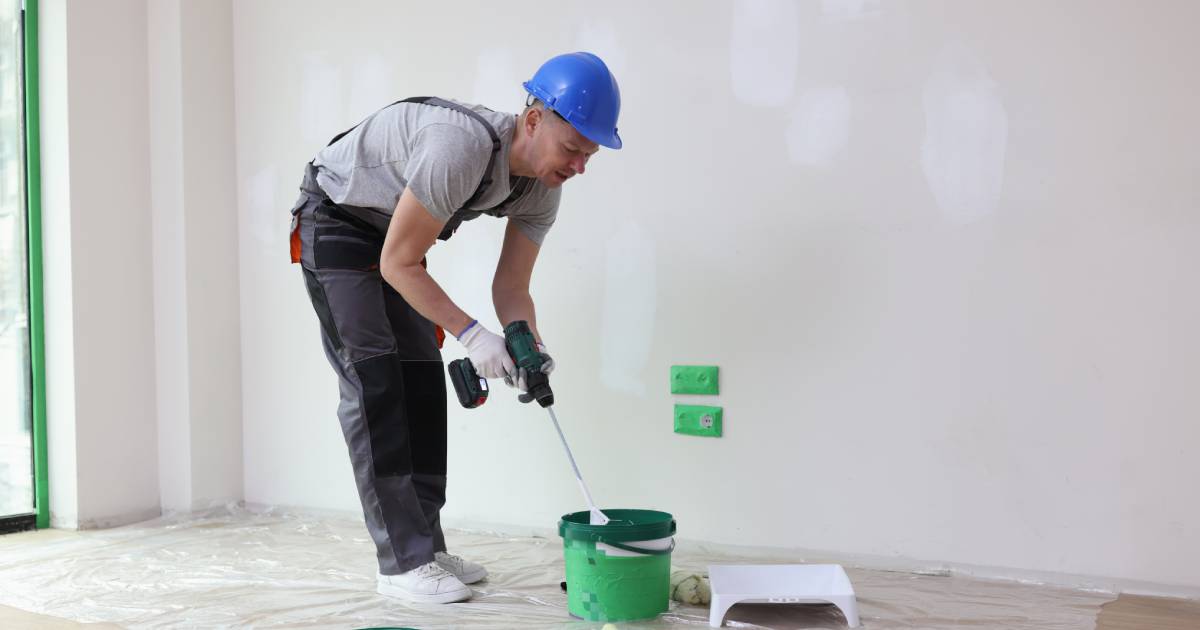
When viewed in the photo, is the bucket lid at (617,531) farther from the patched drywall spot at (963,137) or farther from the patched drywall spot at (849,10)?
the patched drywall spot at (849,10)

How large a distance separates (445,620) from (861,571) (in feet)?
3.36

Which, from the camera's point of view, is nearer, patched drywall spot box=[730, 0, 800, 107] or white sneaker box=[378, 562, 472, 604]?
white sneaker box=[378, 562, 472, 604]

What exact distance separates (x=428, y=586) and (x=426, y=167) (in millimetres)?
900

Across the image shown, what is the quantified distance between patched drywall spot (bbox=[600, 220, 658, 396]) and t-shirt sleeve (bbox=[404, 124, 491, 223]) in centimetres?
84

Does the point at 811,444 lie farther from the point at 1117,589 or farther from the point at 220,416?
the point at 220,416

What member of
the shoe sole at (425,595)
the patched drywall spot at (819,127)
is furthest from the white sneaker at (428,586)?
the patched drywall spot at (819,127)

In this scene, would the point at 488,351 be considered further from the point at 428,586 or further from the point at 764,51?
the point at 764,51

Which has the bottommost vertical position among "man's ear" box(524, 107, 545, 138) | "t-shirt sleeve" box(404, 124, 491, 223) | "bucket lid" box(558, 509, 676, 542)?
"bucket lid" box(558, 509, 676, 542)

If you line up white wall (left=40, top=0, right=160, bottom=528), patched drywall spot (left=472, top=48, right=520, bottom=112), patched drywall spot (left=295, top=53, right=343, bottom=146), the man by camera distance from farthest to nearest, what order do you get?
patched drywall spot (left=295, top=53, right=343, bottom=146)
white wall (left=40, top=0, right=160, bottom=528)
patched drywall spot (left=472, top=48, right=520, bottom=112)
the man

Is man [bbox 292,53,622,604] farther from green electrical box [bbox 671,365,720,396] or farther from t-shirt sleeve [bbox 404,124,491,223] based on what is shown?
green electrical box [bbox 671,365,720,396]

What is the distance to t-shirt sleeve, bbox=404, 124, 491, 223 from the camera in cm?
189

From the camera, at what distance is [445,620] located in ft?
6.52

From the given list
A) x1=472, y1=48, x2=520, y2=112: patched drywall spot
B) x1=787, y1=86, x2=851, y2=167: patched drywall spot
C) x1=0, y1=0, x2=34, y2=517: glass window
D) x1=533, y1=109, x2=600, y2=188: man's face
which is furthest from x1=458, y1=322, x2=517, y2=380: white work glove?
x1=0, y1=0, x2=34, y2=517: glass window

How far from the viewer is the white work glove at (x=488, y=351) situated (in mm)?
2002
